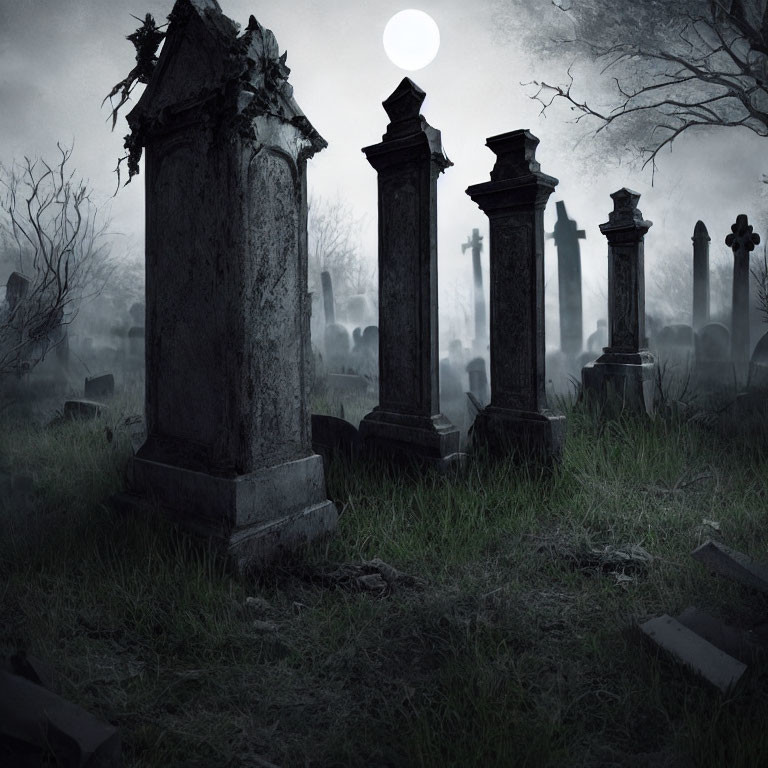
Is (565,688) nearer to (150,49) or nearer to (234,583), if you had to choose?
(234,583)

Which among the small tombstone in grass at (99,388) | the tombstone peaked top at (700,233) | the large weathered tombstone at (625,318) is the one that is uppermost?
the tombstone peaked top at (700,233)

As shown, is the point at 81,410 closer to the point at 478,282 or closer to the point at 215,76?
the point at 215,76

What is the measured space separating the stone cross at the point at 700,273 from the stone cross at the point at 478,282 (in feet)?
23.2

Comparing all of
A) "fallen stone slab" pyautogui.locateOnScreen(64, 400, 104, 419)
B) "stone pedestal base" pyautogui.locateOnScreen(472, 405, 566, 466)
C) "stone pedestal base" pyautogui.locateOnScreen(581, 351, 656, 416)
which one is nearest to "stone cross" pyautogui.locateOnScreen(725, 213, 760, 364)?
"stone pedestal base" pyautogui.locateOnScreen(581, 351, 656, 416)

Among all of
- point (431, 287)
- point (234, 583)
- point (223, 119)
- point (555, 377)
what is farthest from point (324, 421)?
point (555, 377)

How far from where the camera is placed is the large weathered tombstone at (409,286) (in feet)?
13.8

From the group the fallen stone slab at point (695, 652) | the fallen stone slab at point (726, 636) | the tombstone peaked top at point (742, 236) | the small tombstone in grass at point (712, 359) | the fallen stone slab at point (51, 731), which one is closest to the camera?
the fallen stone slab at point (51, 731)

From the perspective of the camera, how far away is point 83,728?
147cm

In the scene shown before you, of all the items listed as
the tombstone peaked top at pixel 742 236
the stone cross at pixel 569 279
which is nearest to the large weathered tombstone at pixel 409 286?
the tombstone peaked top at pixel 742 236

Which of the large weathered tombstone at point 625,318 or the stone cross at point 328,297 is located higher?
the stone cross at point 328,297

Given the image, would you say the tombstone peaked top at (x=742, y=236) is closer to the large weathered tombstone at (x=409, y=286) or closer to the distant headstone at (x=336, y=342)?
the large weathered tombstone at (x=409, y=286)

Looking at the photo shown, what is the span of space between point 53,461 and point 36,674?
3.73 metres

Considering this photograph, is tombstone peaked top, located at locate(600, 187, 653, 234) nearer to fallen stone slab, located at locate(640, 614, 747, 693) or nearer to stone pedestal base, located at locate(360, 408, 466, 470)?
stone pedestal base, located at locate(360, 408, 466, 470)

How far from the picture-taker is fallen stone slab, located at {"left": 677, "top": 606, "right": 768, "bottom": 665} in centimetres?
203
